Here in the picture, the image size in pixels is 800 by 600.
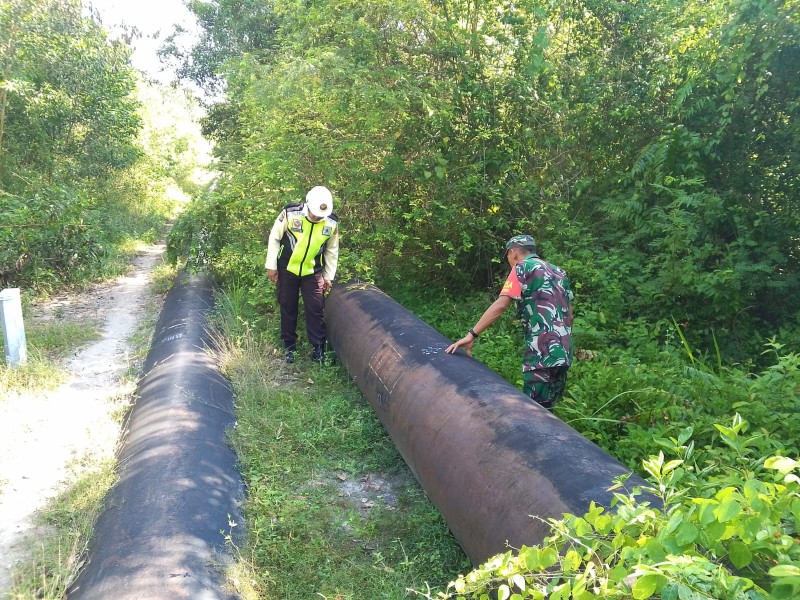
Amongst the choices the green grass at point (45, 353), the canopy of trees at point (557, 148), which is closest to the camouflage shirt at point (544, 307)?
the canopy of trees at point (557, 148)

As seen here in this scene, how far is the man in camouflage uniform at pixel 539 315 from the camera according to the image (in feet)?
12.1

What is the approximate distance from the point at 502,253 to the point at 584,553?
5666mm

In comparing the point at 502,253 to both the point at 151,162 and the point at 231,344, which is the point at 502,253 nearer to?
the point at 231,344

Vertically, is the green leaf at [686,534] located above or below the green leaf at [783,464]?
below

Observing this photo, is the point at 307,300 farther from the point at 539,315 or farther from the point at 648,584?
the point at 648,584

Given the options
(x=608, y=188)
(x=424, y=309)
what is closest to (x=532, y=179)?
(x=608, y=188)

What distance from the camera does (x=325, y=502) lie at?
3.62 m

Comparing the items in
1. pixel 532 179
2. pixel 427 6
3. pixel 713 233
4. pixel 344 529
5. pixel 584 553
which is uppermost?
pixel 427 6

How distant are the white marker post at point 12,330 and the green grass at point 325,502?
6.70 feet

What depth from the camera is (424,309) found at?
264 inches

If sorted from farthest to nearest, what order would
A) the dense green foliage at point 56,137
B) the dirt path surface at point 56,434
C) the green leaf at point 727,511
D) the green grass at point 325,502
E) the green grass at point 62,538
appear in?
the dense green foliage at point 56,137, the dirt path surface at point 56,434, the green grass at point 325,502, the green grass at point 62,538, the green leaf at point 727,511

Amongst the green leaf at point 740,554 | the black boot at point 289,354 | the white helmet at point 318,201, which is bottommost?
the black boot at point 289,354

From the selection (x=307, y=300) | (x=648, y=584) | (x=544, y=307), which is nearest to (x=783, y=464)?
(x=648, y=584)

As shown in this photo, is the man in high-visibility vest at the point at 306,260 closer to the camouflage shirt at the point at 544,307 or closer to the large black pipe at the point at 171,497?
the large black pipe at the point at 171,497
